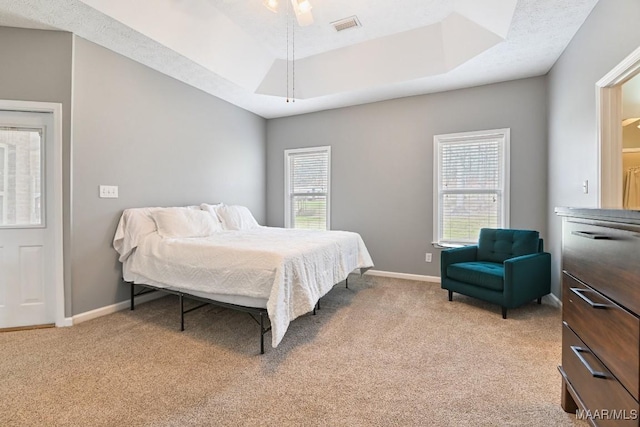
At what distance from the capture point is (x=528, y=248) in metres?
3.20

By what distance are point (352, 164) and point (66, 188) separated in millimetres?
3532

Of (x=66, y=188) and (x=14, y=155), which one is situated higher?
(x=14, y=155)

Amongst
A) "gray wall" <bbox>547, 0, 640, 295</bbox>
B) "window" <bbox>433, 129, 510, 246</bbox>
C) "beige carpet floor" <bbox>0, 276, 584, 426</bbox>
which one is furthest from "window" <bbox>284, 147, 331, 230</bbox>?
"gray wall" <bbox>547, 0, 640, 295</bbox>

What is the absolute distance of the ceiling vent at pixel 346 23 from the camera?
3097 mm

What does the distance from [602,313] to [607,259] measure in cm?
22

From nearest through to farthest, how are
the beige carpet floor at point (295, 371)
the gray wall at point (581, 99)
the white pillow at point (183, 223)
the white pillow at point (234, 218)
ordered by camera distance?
the beige carpet floor at point (295, 371)
the gray wall at point (581, 99)
the white pillow at point (183, 223)
the white pillow at point (234, 218)

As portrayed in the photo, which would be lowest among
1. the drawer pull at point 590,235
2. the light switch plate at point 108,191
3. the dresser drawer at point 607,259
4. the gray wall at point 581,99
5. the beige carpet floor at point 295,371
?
the beige carpet floor at point 295,371

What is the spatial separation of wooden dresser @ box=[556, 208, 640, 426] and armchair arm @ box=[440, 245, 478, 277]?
5.99 ft

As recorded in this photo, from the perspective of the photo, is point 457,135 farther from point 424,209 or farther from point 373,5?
point 373,5

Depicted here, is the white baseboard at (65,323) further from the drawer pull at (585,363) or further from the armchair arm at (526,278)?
the armchair arm at (526,278)

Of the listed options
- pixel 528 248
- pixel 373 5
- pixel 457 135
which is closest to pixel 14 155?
pixel 373 5

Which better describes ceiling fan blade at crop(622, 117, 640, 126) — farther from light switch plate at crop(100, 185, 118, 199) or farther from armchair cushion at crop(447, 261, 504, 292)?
light switch plate at crop(100, 185, 118, 199)

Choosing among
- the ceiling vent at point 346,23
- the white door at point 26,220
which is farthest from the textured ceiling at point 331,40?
the white door at point 26,220

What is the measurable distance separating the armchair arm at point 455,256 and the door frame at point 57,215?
3875 millimetres
